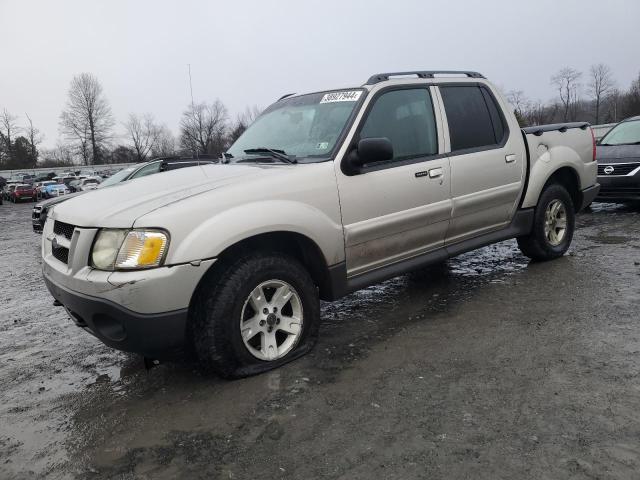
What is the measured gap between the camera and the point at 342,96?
13.3 feet

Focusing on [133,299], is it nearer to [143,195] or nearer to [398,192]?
[143,195]

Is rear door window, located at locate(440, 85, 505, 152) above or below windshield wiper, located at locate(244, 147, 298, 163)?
above

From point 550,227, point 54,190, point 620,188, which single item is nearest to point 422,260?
point 550,227

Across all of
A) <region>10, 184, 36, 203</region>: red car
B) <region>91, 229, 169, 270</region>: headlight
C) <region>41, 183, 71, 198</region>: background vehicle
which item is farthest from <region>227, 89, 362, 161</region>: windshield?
<region>10, 184, 36, 203</region>: red car

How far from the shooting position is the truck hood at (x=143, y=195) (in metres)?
2.99

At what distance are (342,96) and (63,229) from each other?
7.43 ft

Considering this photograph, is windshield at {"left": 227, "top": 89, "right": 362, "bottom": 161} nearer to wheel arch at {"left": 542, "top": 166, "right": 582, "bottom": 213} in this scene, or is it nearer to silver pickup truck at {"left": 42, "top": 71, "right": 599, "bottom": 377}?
silver pickup truck at {"left": 42, "top": 71, "right": 599, "bottom": 377}

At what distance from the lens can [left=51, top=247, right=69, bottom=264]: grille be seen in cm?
326

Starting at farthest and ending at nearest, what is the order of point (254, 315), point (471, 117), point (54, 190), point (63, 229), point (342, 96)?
1. point (54, 190)
2. point (471, 117)
3. point (342, 96)
4. point (63, 229)
5. point (254, 315)

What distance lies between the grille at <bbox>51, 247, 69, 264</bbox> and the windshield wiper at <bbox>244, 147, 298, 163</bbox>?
1.59m

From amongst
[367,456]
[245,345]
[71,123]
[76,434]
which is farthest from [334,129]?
[71,123]

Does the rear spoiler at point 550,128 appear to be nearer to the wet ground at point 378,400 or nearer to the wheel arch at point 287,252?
the wet ground at point 378,400

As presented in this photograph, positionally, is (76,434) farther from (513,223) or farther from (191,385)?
(513,223)

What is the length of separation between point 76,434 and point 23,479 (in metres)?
0.39
